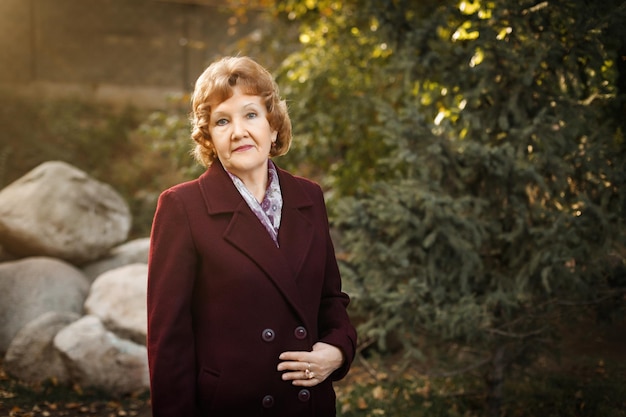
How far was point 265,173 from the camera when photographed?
7.34 feet

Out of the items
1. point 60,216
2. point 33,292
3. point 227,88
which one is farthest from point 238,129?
point 60,216

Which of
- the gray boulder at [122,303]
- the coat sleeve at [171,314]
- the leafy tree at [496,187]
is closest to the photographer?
the coat sleeve at [171,314]

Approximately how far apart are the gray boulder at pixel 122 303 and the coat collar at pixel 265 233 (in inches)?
152

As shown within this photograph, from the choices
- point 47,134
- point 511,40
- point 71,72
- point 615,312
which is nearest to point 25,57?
point 71,72

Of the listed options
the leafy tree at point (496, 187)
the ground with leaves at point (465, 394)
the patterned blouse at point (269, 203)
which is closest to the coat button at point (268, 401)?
the patterned blouse at point (269, 203)

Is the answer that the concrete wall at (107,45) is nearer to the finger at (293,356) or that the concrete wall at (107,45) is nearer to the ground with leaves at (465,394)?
the ground with leaves at (465,394)

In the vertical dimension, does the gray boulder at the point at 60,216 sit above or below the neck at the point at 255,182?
above

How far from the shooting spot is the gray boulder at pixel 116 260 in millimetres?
7305

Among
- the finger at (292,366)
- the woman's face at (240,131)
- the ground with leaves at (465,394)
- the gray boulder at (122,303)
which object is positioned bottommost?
the ground with leaves at (465,394)

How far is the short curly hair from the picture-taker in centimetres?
209

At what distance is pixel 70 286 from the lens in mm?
6680

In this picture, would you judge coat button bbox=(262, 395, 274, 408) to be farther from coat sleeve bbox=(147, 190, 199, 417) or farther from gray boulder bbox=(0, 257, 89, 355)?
gray boulder bbox=(0, 257, 89, 355)

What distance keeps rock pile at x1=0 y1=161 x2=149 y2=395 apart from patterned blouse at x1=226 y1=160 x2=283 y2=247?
358 cm

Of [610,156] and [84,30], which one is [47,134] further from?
[610,156]
